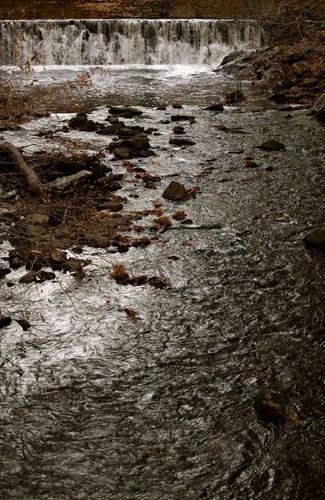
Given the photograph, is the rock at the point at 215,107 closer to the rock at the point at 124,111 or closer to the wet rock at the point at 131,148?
the rock at the point at 124,111

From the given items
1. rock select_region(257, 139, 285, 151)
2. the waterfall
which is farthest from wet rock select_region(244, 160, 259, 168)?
the waterfall

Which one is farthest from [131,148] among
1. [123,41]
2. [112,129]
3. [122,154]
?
[123,41]

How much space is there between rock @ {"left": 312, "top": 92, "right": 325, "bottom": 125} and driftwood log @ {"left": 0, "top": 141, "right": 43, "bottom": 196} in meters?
6.75

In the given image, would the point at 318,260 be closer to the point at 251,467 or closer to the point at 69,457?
the point at 251,467

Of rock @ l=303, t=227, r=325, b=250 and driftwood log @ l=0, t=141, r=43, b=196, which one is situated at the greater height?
driftwood log @ l=0, t=141, r=43, b=196

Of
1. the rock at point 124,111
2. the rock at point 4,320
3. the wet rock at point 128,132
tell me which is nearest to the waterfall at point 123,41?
the rock at point 124,111

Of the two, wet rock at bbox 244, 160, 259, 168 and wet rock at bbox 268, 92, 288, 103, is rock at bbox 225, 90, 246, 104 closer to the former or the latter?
wet rock at bbox 268, 92, 288, 103

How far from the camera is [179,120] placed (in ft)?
39.2

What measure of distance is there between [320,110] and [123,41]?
1113 cm

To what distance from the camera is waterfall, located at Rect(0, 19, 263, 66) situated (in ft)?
66.4

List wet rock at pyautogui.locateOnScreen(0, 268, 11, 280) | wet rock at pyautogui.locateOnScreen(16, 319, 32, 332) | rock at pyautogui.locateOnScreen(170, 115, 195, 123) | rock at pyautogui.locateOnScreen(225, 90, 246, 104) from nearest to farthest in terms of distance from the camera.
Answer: wet rock at pyautogui.locateOnScreen(16, 319, 32, 332) < wet rock at pyautogui.locateOnScreen(0, 268, 11, 280) < rock at pyautogui.locateOnScreen(170, 115, 195, 123) < rock at pyautogui.locateOnScreen(225, 90, 246, 104)

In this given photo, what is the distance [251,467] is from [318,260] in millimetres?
2946

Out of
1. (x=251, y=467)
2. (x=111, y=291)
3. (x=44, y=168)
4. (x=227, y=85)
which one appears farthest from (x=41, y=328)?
(x=227, y=85)

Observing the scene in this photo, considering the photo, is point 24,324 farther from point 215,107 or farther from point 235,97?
point 235,97
